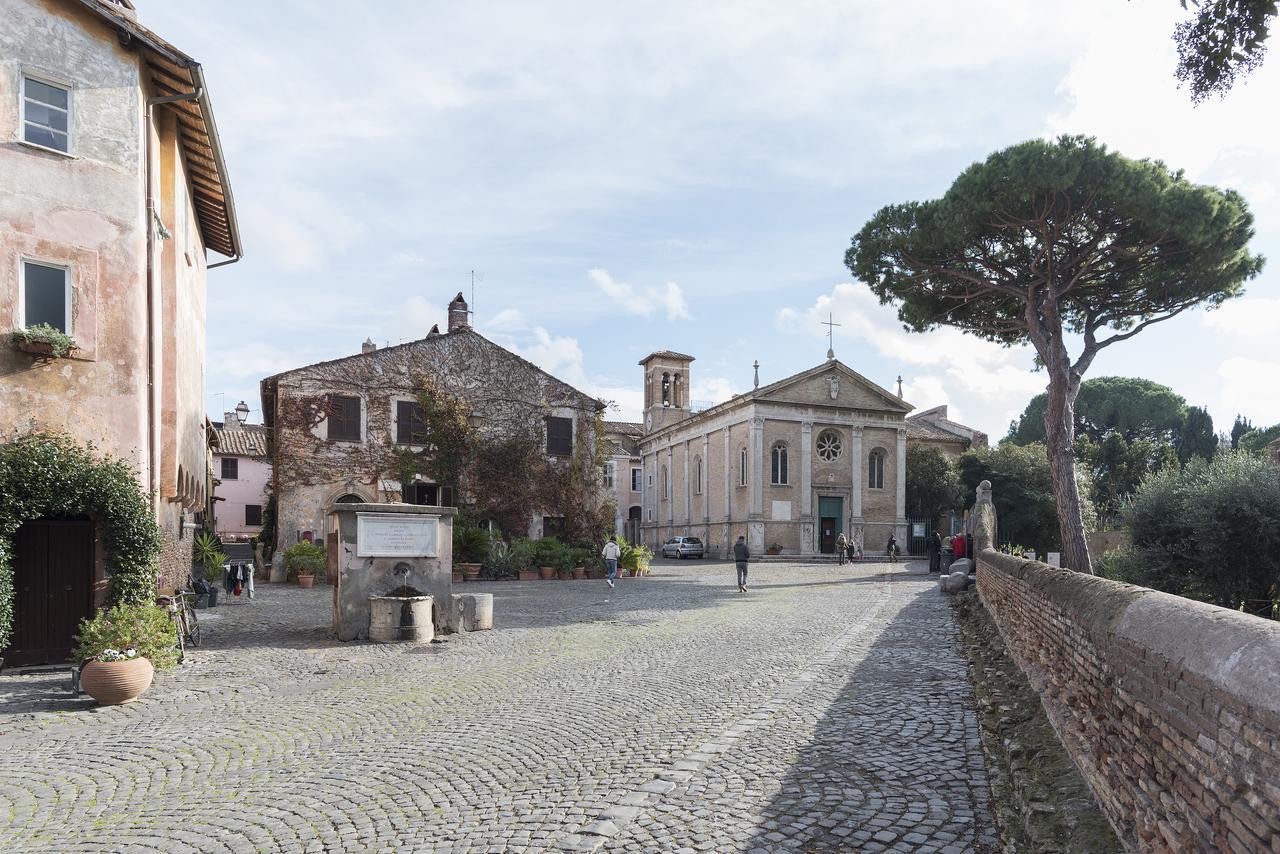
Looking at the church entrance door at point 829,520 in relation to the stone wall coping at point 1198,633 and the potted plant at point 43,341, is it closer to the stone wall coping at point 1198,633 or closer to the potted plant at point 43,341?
the potted plant at point 43,341

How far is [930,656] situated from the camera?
10555mm

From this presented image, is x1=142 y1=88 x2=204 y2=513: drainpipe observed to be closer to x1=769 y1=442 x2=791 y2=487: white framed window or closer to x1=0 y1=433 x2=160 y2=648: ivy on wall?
x1=0 y1=433 x2=160 y2=648: ivy on wall

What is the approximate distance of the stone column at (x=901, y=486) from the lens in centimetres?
4356

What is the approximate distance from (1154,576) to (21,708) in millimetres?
16890

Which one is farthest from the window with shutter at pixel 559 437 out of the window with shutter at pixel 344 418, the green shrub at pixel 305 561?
the green shrub at pixel 305 561

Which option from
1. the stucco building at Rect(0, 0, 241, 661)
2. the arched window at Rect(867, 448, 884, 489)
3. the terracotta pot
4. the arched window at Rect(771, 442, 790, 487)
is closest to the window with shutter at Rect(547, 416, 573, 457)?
the arched window at Rect(771, 442, 790, 487)

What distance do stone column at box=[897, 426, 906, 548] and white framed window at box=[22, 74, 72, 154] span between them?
39851 millimetres

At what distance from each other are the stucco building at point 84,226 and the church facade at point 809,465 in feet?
109

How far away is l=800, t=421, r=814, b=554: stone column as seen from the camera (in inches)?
1665

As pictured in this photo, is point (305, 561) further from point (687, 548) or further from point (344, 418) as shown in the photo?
point (687, 548)

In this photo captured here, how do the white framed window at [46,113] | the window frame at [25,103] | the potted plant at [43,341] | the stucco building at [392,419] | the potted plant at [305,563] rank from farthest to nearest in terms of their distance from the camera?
the stucco building at [392,419] → the potted plant at [305,563] → the white framed window at [46,113] → the window frame at [25,103] → the potted plant at [43,341]

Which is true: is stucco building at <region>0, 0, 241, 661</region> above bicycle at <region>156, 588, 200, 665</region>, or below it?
above

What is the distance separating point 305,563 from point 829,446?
2871cm

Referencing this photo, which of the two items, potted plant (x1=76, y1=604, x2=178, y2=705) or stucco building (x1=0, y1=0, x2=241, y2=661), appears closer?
potted plant (x1=76, y1=604, x2=178, y2=705)
